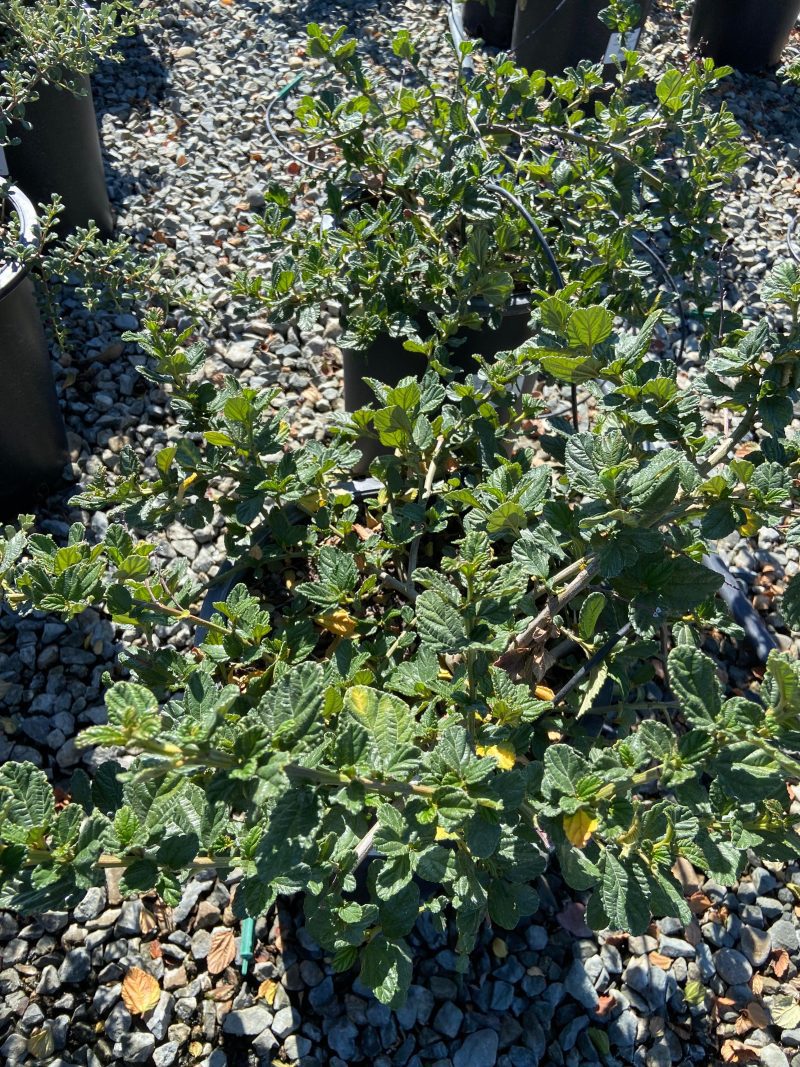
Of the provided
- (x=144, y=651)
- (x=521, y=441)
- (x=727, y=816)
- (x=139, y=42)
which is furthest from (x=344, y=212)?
(x=139, y=42)

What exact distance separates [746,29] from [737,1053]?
474 cm

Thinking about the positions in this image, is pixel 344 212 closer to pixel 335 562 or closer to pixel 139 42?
pixel 335 562

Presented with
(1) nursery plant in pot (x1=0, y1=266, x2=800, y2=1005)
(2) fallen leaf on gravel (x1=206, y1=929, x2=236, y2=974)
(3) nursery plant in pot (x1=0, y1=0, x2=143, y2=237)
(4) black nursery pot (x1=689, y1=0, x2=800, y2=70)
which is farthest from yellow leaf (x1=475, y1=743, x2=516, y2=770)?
(4) black nursery pot (x1=689, y1=0, x2=800, y2=70)

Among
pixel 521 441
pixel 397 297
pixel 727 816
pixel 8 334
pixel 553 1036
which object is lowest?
pixel 553 1036

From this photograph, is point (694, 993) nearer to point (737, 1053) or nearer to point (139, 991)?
point (737, 1053)

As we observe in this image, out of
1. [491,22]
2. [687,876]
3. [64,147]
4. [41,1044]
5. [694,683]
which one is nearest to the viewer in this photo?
[694,683]

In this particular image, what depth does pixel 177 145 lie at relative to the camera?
12.1ft

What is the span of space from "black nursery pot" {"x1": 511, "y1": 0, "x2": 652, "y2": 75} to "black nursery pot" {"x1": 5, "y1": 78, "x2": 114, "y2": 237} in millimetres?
2116

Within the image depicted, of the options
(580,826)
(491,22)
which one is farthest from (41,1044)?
(491,22)

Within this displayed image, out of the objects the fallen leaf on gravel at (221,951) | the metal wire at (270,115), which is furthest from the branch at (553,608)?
the metal wire at (270,115)

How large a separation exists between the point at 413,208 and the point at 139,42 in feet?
8.51

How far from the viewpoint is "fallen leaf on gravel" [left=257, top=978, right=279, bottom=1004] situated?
1.70 meters

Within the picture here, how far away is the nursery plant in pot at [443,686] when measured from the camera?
1068mm

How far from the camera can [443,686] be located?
1.35 m
